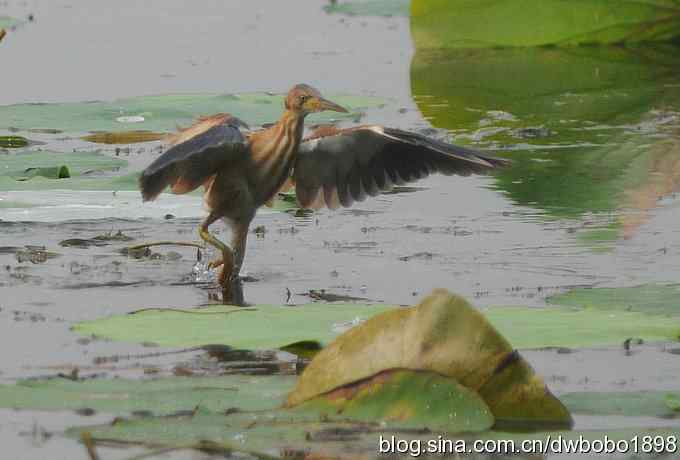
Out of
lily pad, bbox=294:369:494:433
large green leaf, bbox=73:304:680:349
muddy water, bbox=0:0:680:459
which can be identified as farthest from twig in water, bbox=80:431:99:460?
large green leaf, bbox=73:304:680:349

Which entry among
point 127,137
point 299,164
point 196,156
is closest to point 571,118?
point 127,137

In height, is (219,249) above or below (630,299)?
above

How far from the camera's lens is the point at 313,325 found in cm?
467

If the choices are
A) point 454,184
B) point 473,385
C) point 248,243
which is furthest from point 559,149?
point 473,385

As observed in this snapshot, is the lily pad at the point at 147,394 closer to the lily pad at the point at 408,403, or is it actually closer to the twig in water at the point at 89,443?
the lily pad at the point at 408,403

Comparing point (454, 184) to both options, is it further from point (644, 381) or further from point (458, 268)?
point (644, 381)

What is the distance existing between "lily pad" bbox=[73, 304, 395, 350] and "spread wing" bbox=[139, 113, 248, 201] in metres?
0.53

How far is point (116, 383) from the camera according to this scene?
4113 mm

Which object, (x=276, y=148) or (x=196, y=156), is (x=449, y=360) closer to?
(x=196, y=156)

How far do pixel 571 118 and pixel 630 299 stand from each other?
4.31 m

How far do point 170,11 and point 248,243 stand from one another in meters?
8.15

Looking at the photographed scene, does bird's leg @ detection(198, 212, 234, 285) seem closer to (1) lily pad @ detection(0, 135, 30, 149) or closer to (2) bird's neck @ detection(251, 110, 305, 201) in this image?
(2) bird's neck @ detection(251, 110, 305, 201)

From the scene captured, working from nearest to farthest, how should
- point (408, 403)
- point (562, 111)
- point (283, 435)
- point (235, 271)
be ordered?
point (283, 435), point (408, 403), point (235, 271), point (562, 111)

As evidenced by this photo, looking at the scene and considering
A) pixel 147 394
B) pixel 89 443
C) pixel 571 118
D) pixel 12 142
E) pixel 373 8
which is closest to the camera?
pixel 89 443
